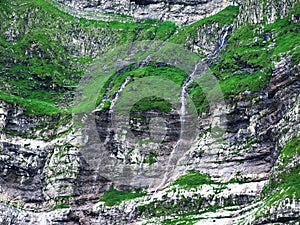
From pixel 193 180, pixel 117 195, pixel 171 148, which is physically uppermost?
pixel 171 148

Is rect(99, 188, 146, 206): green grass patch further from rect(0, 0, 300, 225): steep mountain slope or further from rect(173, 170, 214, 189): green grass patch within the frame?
rect(173, 170, 214, 189): green grass patch

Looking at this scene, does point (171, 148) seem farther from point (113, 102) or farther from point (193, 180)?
point (113, 102)

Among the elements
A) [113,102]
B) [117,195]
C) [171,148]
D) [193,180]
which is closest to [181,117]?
[171,148]

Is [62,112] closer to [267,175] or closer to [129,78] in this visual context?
[129,78]

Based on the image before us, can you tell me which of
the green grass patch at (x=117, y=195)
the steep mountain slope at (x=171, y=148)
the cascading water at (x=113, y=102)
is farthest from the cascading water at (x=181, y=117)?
the cascading water at (x=113, y=102)

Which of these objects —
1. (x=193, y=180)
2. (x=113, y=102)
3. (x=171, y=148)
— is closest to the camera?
(x=193, y=180)

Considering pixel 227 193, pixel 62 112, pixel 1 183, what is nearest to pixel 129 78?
pixel 62 112

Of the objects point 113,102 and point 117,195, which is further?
point 113,102

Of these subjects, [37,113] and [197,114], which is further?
[37,113]

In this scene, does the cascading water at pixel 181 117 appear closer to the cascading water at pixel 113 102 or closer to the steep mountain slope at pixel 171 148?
the steep mountain slope at pixel 171 148

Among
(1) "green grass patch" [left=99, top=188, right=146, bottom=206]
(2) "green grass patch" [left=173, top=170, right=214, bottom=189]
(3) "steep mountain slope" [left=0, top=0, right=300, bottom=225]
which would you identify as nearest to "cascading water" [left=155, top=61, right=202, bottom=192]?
(3) "steep mountain slope" [left=0, top=0, right=300, bottom=225]

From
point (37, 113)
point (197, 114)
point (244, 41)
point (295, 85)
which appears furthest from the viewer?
point (244, 41)
